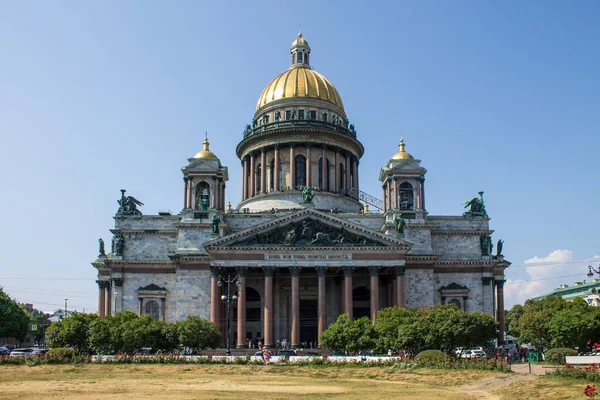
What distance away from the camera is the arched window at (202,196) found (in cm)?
7325

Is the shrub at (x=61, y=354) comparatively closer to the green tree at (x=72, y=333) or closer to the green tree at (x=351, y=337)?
the green tree at (x=72, y=333)

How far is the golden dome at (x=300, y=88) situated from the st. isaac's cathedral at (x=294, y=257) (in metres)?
6.48

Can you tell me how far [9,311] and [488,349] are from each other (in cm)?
6343

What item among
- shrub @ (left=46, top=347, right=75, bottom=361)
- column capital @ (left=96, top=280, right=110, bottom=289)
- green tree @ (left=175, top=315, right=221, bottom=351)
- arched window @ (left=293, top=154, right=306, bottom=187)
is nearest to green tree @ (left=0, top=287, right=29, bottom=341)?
column capital @ (left=96, top=280, right=110, bottom=289)

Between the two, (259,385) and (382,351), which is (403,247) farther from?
(259,385)

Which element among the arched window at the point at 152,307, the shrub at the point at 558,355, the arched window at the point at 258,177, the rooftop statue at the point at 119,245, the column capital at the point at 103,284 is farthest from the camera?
the arched window at the point at 258,177

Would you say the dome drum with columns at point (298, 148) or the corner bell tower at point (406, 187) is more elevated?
the dome drum with columns at point (298, 148)

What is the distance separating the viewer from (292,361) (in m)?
49.1

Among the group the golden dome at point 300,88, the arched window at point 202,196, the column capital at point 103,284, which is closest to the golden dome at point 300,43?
the golden dome at point 300,88

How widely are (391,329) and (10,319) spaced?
199 feet

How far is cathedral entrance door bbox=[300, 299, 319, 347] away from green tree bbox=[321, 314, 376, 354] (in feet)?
50.9

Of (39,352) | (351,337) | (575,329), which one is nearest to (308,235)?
(351,337)

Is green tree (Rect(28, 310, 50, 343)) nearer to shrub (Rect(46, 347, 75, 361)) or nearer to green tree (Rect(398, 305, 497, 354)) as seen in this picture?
shrub (Rect(46, 347, 75, 361))

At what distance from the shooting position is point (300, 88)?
3465 inches
